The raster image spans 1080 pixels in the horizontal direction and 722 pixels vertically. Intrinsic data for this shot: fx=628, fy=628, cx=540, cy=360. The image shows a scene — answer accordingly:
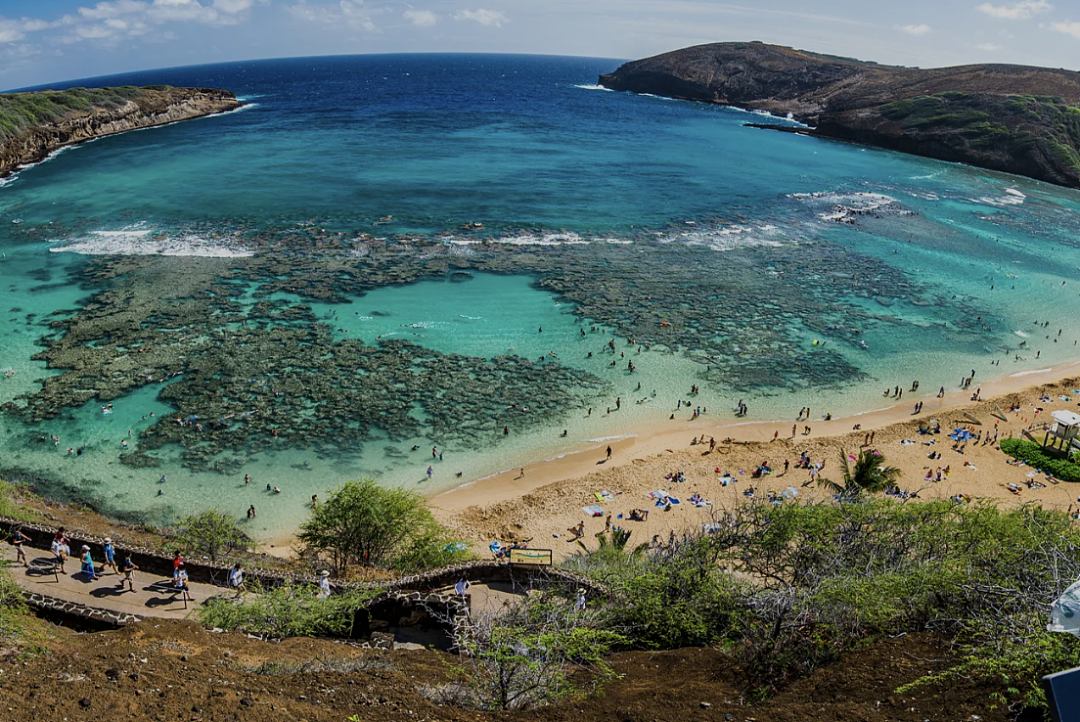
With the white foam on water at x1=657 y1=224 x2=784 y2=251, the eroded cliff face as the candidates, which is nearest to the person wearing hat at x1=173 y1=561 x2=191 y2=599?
the white foam on water at x1=657 y1=224 x2=784 y2=251

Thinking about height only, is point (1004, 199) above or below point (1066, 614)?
above

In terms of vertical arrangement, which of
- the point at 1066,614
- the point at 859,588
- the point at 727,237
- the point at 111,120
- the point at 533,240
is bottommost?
the point at 859,588

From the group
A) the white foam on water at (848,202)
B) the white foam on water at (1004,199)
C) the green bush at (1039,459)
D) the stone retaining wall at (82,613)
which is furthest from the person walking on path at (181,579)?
the white foam on water at (1004,199)

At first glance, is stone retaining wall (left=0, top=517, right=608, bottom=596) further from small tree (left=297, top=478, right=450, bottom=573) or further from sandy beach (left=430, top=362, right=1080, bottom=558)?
sandy beach (left=430, top=362, right=1080, bottom=558)

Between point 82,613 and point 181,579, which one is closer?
point 82,613

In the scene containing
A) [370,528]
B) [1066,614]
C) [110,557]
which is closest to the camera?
[1066,614]

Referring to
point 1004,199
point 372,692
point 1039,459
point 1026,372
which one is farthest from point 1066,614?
point 1004,199

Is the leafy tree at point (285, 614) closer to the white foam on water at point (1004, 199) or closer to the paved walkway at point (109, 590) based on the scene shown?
the paved walkway at point (109, 590)

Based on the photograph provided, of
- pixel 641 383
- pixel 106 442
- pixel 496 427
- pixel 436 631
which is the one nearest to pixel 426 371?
pixel 496 427

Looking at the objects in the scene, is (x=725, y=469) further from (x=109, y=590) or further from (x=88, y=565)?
(x=88, y=565)
